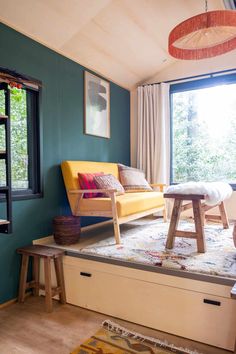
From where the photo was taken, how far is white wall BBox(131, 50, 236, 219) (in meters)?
3.78

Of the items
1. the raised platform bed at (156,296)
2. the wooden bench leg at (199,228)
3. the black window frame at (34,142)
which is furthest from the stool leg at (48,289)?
the wooden bench leg at (199,228)

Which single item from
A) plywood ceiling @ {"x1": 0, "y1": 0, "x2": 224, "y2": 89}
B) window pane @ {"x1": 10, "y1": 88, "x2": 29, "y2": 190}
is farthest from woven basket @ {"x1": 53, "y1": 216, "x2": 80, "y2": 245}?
plywood ceiling @ {"x1": 0, "y1": 0, "x2": 224, "y2": 89}

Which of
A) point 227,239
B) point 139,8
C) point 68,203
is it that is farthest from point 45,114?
point 227,239

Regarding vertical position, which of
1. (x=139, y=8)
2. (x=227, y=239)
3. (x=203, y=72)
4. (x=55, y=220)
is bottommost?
(x=227, y=239)

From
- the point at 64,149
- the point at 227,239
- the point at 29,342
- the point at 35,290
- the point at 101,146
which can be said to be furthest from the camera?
the point at 101,146

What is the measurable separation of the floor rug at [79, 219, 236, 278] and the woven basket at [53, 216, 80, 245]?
12 cm

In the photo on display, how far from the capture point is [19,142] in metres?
2.58

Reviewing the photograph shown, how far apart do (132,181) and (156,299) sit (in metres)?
1.89

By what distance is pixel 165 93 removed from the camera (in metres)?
4.14

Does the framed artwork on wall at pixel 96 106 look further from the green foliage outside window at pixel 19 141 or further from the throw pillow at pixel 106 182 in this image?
the green foliage outside window at pixel 19 141

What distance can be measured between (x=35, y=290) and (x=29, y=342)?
726mm

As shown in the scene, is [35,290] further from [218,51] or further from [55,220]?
[218,51]

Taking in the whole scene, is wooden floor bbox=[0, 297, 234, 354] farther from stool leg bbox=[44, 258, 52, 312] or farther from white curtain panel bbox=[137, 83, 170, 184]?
white curtain panel bbox=[137, 83, 170, 184]

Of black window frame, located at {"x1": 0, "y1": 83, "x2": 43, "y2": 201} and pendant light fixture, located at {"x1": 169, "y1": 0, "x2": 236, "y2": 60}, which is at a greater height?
pendant light fixture, located at {"x1": 169, "y1": 0, "x2": 236, "y2": 60}
